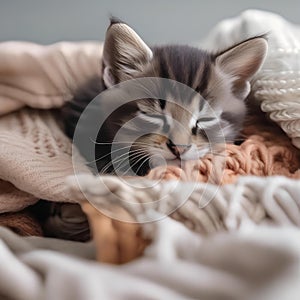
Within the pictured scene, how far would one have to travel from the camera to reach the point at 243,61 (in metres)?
0.57

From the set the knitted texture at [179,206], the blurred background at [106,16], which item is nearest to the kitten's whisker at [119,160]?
the knitted texture at [179,206]

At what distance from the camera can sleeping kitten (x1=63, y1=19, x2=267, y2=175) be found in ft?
1.72

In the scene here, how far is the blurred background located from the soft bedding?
40 centimetres

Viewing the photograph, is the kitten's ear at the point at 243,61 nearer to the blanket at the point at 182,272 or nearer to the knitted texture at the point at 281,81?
the knitted texture at the point at 281,81

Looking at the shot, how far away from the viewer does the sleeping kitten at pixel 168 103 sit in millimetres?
524

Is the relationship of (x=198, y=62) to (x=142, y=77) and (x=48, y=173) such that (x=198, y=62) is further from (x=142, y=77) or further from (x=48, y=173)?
(x=48, y=173)

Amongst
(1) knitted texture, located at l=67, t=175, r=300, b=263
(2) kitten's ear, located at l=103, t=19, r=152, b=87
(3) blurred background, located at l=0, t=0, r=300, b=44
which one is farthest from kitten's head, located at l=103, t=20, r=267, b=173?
(3) blurred background, located at l=0, t=0, r=300, b=44

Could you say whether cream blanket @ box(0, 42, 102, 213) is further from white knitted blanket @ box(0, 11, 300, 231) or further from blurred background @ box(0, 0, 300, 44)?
blurred background @ box(0, 0, 300, 44)

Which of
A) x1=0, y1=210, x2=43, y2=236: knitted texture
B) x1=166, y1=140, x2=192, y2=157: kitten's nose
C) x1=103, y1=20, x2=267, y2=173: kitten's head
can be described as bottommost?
x1=0, y1=210, x2=43, y2=236: knitted texture

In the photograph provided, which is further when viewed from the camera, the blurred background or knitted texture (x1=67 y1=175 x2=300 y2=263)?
the blurred background

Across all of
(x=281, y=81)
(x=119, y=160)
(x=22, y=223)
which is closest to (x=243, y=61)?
(x=281, y=81)

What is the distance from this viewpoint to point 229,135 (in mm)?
572

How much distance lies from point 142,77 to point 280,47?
0.16 metres

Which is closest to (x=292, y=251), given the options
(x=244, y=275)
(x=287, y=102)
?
(x=244, y=275)
